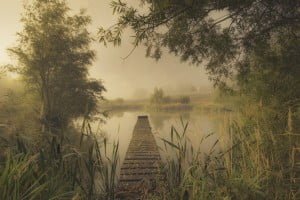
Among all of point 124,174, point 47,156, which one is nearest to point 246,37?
point 124,174

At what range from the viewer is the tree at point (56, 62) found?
858 inches

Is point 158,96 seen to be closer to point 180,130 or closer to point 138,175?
point 180,130

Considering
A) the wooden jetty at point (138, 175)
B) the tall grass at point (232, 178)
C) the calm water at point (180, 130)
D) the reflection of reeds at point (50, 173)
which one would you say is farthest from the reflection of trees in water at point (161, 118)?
the reflection of reeds at point (50, 173)

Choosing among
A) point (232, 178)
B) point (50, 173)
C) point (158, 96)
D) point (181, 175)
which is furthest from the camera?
point (158, 96)

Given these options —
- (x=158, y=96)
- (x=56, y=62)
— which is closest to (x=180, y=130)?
(x=56, y=62)

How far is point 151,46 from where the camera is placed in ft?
26.1

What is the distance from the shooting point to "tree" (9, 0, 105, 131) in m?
21.8

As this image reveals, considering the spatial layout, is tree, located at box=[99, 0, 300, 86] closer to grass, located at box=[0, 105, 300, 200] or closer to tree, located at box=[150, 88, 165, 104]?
grass, located at box=[0, 105, 300, 200]

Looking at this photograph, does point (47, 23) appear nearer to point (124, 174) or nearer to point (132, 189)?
point (124, 174)

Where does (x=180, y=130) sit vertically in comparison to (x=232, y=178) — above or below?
below

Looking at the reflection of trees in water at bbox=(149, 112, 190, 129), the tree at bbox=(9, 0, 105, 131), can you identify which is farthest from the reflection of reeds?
the reflection of trees in water at bbox=(149, 112, 190, 129)

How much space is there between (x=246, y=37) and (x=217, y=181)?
16.3 ft

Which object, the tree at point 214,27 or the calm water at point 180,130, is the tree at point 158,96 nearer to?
the calm water at point 180,130

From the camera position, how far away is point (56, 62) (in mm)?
22000
